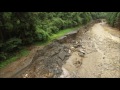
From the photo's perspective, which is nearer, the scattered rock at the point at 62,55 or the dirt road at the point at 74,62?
the dirt road at the point at 74,62

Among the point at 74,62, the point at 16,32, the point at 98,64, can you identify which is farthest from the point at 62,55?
the point at 16,32

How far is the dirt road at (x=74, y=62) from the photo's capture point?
35.5 feet

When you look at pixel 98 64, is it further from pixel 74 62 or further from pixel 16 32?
pixel 16 32

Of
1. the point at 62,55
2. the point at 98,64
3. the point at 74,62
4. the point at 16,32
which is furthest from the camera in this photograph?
the point at 62,55

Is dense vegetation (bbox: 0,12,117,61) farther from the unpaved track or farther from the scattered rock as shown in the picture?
the unpaved track

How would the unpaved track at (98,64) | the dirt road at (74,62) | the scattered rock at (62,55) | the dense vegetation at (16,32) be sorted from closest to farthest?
1. the dirt road at (74,62)
2. the unpaved track at (98,64)
3. the dense vegetation at (16,32)
4. the scattered rock at (62,55)

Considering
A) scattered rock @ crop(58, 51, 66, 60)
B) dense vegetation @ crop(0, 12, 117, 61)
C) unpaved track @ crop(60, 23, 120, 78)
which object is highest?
dense vegetation @ crop(0, 12, 117, 61)

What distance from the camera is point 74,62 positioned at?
13.1m

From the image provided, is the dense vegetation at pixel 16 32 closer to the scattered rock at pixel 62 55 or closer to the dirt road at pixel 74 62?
the dirt road at pixel 74 62

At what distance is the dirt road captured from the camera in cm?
1083

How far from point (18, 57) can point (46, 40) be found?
4848 millimetres

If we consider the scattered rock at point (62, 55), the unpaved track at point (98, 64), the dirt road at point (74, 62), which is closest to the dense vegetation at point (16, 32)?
the dirt road at point (74, 62)

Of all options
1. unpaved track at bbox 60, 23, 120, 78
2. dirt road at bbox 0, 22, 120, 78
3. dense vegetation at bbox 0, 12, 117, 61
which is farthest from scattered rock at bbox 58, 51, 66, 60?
dense vegetation at bbox 0, 12, 117, 61
